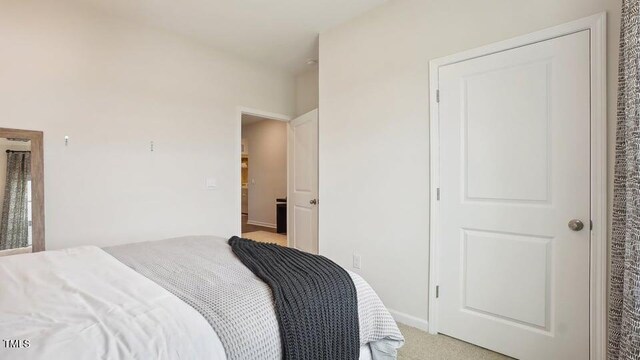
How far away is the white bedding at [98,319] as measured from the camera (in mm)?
786

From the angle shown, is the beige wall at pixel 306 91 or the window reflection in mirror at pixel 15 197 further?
the beige wall at pixel 306 91

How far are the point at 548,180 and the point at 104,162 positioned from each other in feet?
10.8

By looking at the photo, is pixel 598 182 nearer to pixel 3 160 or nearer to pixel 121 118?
pixel 121 118

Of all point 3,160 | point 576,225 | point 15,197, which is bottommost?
point 576,225

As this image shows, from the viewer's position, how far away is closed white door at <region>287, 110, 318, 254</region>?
139 inches

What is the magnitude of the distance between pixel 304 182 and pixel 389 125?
5.10 ft

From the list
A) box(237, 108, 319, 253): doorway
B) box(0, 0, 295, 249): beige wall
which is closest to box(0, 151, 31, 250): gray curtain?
box(0, 0, 295, 249): beige wall

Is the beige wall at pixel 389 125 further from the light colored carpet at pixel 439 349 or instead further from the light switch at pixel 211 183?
the light switch at pixel 211 183

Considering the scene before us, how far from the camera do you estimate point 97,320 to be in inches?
35.8

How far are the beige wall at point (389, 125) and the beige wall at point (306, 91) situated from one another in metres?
0.89

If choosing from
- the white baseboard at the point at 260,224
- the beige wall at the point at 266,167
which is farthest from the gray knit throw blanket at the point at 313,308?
the white baseboard at the point at 260,224

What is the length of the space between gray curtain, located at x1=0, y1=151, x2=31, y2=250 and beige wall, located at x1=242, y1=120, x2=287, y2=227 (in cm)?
449

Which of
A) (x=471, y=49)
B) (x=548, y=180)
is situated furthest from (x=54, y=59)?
(x=548, y=180)

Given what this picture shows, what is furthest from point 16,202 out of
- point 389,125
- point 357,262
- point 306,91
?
point 306,91
